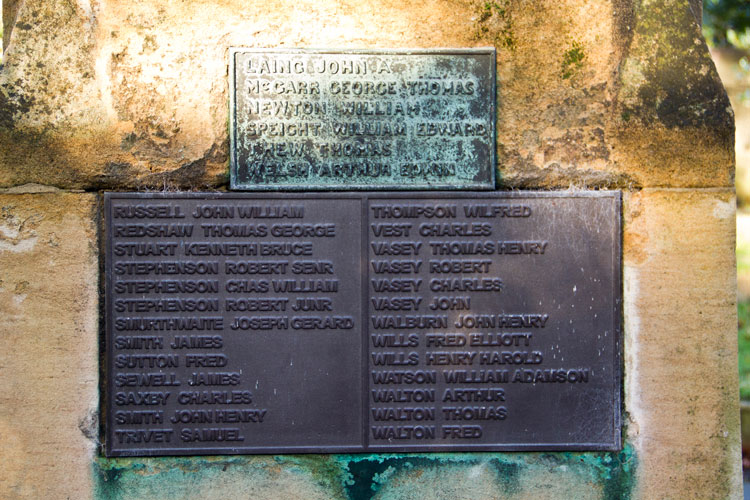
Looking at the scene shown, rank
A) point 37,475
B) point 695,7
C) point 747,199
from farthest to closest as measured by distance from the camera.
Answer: point 747,199 < point 695,7 < point 37,475

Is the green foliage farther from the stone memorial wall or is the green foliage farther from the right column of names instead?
the right column of names

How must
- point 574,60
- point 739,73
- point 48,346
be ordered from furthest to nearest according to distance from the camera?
point 739,73, point 574,60, point 48,346

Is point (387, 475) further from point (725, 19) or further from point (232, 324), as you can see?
point (725, 19)

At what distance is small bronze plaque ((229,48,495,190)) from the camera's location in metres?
3.10

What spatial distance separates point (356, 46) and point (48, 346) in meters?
2.07

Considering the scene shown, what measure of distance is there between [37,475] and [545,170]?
2.86 m

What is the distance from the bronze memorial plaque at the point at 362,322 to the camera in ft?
10.1

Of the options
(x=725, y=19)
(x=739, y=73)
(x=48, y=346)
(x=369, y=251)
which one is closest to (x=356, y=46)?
(x=369, y=251)

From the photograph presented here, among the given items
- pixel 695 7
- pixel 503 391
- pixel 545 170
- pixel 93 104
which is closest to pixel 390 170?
pixel 545 170

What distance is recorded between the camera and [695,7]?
10.7 feet

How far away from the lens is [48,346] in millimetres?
3051

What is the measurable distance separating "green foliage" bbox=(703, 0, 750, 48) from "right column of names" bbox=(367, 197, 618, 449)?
395 inches

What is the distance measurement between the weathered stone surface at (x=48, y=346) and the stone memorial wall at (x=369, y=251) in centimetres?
1

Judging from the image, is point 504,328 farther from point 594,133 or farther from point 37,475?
point 37,475
